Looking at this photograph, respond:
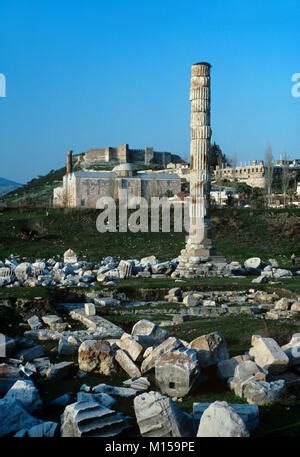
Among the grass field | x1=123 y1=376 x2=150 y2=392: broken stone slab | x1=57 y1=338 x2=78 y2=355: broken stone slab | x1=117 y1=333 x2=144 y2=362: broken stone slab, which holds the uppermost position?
x1=117 y1=333 x2=144 y2=362: broken stone slab

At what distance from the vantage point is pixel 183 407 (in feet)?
23.5

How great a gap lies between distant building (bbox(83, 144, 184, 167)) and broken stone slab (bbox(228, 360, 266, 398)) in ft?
312

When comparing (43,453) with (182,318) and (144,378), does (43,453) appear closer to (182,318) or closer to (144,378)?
(144,378)

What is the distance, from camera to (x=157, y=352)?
8289 millimetres

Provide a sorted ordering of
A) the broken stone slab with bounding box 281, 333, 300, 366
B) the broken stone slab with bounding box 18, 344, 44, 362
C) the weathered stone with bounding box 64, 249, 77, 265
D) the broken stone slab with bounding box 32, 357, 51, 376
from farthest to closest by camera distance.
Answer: the weathered stone with bounding box 64, 249, 77, 265 < the broken stone slab with bounding box 18, 344, 44, 362 < the broken stone slab with bounding box 32, 357, 51, 376 < the broken stone slab with bounding box 281, 333, 300, 366

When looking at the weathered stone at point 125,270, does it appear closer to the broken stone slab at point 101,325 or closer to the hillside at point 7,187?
the broken stone slab at point 101,325

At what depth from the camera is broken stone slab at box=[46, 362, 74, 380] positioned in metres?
8.45

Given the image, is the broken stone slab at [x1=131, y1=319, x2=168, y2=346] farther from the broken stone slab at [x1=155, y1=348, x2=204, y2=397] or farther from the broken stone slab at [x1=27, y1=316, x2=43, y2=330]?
the broken stone slab at [x1=27, y1=316, x2=43, y2=330]

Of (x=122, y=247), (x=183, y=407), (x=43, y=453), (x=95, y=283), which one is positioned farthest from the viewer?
(x=122, y=247)

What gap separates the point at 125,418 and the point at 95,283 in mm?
11730

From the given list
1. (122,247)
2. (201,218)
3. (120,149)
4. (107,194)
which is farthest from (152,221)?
(120,149)

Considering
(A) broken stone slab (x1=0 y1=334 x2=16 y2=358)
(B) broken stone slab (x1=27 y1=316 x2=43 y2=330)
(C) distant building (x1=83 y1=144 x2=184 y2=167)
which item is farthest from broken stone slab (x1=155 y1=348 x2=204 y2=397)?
(C) distant building (x1=83 y1=144 x2=184 y2=167)

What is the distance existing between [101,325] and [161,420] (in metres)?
6.13

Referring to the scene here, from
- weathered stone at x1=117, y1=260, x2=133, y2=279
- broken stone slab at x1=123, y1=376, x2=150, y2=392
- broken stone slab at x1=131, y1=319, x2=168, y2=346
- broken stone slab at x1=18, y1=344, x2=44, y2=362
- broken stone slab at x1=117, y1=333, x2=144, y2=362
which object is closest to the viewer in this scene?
broken stone slab at x1=123, y1=376, x2=150, y2=392
